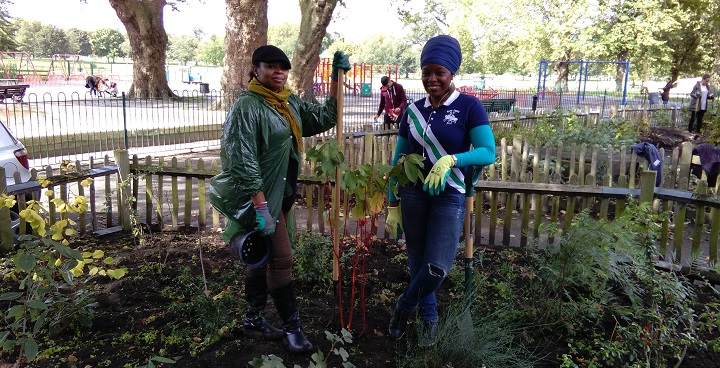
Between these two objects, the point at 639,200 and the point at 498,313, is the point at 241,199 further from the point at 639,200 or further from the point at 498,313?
the point at 639,200

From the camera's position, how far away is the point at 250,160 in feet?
9.14

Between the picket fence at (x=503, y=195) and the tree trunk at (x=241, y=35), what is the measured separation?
8803 millimetres

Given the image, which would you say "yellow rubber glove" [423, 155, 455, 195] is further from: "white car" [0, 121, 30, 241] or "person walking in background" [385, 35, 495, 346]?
"white car" [0, 121, 30, 241]

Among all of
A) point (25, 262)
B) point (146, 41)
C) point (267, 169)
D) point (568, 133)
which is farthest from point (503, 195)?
point (146, 41)

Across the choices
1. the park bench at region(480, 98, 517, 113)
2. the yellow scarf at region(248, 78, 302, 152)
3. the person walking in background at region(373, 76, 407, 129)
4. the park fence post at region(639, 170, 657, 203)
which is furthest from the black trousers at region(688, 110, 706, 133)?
the yellow scarf at region(248, 78, 302, 152)

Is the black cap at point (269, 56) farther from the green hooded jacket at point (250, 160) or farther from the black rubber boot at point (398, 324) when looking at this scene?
the black rubber boot at point (398, 324)

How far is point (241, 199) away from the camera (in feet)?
9.54

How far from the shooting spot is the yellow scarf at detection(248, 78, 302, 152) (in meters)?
2.95

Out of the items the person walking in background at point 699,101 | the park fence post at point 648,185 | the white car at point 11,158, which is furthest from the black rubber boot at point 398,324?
the person walking in background at point 699,101

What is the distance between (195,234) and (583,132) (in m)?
6.88

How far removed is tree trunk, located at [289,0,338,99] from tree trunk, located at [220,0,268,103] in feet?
4.13

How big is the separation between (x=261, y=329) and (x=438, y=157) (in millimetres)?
1491

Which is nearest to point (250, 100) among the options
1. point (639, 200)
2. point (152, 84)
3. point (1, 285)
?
point (1, 285)

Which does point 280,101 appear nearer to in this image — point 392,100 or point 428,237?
point 428,237
